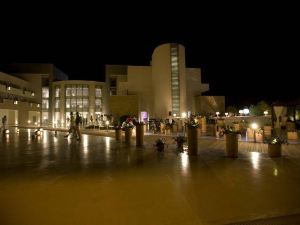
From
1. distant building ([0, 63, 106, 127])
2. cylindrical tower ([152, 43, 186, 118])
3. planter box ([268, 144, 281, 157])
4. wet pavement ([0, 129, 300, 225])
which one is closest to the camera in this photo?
wet pavement ([0, 129, 300, 225])

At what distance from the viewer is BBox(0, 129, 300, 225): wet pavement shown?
11.0ft

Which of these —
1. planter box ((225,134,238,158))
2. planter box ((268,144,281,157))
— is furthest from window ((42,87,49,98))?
planter box ((268,144,281,157))

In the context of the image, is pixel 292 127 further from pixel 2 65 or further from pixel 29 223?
pixel 2 65

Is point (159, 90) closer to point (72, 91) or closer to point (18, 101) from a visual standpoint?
point (72, 91)

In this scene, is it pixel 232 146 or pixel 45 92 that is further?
pixel 45 92

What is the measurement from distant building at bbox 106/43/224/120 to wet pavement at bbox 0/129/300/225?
101 ft

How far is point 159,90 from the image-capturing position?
39.1 meters

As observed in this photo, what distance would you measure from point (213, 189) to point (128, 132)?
841 centimetres

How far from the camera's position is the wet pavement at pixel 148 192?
3.34 m

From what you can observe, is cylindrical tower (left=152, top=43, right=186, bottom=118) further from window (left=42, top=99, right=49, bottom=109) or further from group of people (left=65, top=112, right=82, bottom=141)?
group of people (left=65, top=112, right=82, bottom=141)

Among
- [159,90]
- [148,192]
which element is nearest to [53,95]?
[159,90]

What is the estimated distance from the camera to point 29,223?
315 cm

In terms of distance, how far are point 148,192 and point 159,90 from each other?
3512cm

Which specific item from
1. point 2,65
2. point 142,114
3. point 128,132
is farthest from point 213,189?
point 2,65
